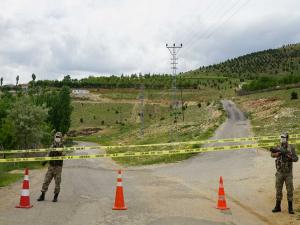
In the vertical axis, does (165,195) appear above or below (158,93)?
below

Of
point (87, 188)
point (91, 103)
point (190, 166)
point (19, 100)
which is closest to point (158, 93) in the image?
point (91, 103)

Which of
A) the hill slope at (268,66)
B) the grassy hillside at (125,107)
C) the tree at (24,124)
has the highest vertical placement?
the hill slope at (268,66)

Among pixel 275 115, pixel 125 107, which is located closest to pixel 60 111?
pixel 275 115

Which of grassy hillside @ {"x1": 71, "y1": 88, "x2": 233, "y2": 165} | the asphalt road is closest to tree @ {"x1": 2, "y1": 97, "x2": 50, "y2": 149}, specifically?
the asphalt road

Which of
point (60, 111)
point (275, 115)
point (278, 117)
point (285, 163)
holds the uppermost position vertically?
point (60, 111)

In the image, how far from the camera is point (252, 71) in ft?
589

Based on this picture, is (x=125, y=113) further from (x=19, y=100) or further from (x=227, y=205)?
(x=227, y=205)

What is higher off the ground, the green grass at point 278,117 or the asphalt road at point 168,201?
the green grass at point 278,117

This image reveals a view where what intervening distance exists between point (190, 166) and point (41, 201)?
14518 millimetres

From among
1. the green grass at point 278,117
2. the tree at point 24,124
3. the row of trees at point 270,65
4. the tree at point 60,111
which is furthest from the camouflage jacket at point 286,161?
the row of trees at point 270,65

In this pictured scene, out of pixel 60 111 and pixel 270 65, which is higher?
pixel 270 65

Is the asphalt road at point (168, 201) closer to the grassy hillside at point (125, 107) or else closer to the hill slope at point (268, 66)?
the grassy hillside at point (125, 107)

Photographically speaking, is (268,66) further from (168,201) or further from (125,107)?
(168,201)

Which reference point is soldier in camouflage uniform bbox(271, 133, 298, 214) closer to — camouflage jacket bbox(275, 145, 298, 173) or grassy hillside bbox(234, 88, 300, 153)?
camouflage jacket bbox(275, 145, 298, 173)
